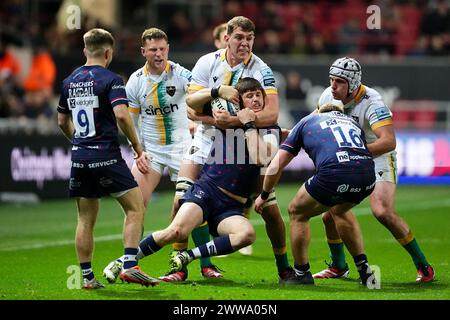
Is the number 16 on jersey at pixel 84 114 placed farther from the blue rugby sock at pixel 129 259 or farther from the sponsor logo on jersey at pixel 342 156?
the sponsor logo on jersey at pixel 342 156

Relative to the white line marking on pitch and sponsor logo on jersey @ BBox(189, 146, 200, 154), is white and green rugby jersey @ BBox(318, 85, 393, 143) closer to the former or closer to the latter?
sponsor logo on jersey @ BBox(189, 146, 200, 154)

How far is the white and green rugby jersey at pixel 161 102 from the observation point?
11875 mm

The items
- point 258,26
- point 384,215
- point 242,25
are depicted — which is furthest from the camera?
point 258,26

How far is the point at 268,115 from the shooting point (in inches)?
404

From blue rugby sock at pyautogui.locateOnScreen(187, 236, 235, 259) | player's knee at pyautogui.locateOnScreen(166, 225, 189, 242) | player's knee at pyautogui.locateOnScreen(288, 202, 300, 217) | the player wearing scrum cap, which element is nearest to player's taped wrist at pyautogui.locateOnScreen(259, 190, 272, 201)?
player's knee at pyautogui.locateOnScreen(288, 202, 300, 217)

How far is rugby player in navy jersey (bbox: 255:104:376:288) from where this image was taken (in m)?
9.55

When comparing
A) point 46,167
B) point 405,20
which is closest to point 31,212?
point 46,167

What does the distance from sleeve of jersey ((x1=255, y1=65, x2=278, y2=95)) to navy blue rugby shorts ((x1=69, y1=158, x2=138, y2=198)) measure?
1.92 metres

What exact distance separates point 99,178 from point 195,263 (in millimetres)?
2807

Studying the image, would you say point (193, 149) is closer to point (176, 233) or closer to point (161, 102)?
point (161, 102)

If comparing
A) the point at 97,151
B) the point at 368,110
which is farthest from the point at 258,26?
the point at 97,151

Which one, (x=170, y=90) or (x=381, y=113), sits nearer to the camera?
(x=381, y=113)

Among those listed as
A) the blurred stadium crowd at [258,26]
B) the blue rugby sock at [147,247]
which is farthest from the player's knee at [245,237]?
the blurred stadium crowd at [258,26]
